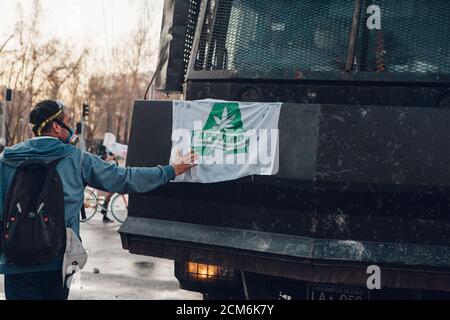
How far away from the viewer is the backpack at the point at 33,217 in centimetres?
367

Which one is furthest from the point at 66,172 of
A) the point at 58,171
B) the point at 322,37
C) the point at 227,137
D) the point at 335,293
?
the point at 322,37

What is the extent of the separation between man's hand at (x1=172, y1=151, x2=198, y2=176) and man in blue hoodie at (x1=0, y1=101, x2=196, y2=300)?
37 cm

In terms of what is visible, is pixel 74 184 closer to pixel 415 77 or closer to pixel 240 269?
pixel 240 269

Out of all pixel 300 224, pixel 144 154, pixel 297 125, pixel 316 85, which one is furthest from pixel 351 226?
pixel 144 154

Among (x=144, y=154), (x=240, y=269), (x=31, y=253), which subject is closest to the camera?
(x=31, y=253)

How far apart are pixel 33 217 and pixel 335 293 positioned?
6.56ft

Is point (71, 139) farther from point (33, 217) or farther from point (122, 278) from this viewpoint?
point (122, 278)

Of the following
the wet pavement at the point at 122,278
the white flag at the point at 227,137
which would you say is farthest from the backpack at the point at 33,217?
the wet pavement at the point at 122,278

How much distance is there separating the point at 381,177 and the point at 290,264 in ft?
2.57

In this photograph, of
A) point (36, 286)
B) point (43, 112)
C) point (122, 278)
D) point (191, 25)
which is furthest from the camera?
point (122, 278)

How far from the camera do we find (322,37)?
5.07m

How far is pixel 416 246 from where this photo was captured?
4301mm

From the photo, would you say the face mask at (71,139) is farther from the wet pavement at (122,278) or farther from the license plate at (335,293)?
the wet pavement at (122,278)
